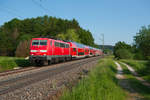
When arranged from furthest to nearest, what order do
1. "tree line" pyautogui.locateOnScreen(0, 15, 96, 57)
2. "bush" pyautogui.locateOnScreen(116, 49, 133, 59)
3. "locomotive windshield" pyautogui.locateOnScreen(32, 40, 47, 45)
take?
1. "tree line" pyautogui.locateOnScreen(0, 15, 96, 57)
2. "bush" pyautogui.locateOnScreen(116, 49, 133, 59)
3. "locomotive windshield" pyautogui.locateOnScreen(32, 40, 47, 45)

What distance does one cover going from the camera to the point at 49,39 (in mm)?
21625

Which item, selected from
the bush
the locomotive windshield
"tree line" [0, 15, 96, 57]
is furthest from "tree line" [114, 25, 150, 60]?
"tree line" [0, 15, 96, 57]

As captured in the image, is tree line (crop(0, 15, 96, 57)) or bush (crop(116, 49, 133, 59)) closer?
bush (crop(116, 49, 133, 59))

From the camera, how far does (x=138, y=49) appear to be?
21.3 m

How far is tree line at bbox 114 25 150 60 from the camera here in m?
17.8

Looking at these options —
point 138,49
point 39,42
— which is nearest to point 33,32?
point 39,42

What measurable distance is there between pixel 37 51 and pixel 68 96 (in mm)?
15985

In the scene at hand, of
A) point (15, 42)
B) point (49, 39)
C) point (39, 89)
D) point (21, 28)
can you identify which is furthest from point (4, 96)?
point (21, 28)

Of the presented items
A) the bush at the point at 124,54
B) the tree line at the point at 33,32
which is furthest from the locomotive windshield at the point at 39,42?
the tree line at the point at 33,32

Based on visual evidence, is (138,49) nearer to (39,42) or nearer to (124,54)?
(39,42)

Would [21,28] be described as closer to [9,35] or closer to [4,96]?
[9,35]

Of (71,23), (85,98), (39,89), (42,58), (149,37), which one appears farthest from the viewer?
(71,23)

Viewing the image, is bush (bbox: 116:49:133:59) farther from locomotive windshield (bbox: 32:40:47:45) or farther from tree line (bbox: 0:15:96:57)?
locomotive windshield (bbox: 32:40:47:45)

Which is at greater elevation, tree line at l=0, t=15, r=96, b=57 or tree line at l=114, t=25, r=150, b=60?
tree line at l=0, t=15, r=96, b=57
